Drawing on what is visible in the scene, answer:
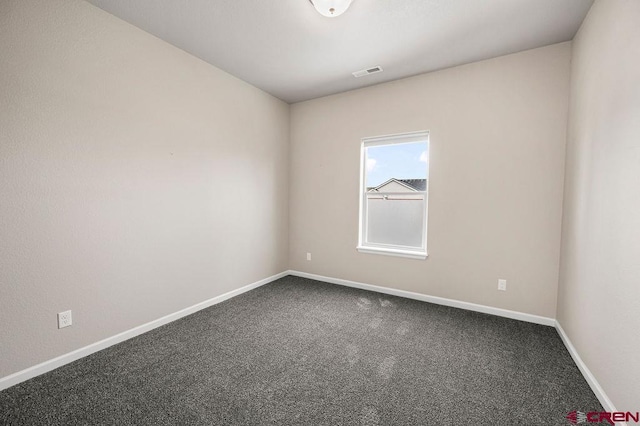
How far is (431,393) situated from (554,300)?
1.86 meters

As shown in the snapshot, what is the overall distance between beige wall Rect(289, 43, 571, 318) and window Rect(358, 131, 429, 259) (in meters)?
0.12

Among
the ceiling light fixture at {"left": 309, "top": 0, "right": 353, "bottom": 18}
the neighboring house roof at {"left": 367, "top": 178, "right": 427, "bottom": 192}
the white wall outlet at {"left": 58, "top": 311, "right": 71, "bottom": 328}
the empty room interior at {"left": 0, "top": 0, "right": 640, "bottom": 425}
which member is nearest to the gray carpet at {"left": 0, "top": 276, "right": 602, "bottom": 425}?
the empty room interior at {"left": 0, "top": 0, "right": 640, "bottom": 425}

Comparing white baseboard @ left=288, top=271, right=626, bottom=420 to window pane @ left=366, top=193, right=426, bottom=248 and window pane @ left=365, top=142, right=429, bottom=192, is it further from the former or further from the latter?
window pane @ left=365, top=142, right=429, bottom=192

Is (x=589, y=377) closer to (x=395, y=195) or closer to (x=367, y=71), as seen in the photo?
(x=395, y=195)

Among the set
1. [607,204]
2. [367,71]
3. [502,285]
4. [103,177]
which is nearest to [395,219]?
[502,285]

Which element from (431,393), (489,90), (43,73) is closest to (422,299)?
(431,393)

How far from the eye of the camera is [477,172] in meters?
2.95

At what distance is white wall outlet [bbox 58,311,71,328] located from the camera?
2.00m

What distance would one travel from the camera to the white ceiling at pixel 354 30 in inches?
82.6

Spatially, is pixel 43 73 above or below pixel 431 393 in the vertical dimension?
above

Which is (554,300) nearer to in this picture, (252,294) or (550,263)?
(550,263)

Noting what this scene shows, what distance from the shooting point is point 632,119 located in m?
1.45

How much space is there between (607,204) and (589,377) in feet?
3.77

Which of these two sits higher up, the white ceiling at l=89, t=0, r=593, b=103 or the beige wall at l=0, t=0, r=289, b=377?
the white ceiling at l=89, t=0, r=593, b=103
